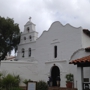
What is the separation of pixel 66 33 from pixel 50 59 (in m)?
3.96

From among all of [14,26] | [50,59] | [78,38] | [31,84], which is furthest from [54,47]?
[31,84]

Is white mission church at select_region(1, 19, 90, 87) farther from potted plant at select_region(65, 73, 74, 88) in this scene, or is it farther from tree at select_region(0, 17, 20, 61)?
tree at select_region(0, 17, 20, 61)

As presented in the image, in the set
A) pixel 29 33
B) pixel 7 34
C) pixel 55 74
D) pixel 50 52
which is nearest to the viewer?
pixel 55 74

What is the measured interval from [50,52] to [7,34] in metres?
6.98

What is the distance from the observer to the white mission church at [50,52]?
20500 mm

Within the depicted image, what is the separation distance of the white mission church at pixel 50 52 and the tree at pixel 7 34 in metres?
1.45

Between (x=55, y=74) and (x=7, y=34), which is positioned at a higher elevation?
(x=7, y=34)

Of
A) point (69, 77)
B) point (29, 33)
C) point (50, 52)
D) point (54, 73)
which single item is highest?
point (29, 33)

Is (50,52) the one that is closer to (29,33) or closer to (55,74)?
(55,74)

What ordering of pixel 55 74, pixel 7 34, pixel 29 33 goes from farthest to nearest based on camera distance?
pixel 29 33
pixel 7 34
pixel 55 74

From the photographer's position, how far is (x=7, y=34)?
2539cm

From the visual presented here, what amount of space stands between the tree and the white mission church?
1446 mm

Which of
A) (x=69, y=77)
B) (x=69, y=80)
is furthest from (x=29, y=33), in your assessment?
(x=69, y=80)

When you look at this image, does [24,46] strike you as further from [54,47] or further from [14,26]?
[54,47]
